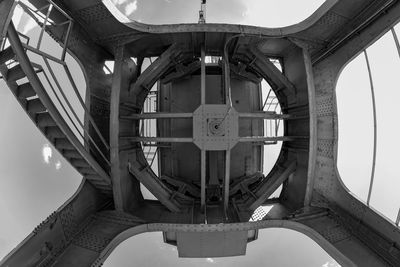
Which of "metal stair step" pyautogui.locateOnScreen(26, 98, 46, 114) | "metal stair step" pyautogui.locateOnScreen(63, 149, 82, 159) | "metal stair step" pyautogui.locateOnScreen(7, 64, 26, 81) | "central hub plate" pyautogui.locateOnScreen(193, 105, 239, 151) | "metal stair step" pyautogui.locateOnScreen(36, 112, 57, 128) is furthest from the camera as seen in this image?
"central hub plate" pyautogui.locateOnScreen(193, 105, 239, 151)

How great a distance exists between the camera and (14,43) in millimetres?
3473

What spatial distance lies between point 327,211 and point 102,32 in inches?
301

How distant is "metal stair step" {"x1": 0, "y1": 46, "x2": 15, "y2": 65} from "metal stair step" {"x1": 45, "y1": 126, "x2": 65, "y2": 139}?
4.98 ft

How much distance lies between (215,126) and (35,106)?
151 inches

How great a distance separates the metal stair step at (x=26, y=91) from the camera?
4.06m

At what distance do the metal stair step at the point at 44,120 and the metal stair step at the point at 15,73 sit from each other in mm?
840

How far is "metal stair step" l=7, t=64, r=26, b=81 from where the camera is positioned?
384 centimetres

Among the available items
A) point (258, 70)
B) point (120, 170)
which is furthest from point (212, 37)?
point (120, 170)

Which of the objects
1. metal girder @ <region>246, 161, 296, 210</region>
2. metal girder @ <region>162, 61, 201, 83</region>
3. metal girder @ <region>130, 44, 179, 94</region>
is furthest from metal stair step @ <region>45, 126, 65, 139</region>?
metal girder @ <region>246, 161, 296, 210</region>

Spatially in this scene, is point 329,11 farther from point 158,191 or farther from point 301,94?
point 158,191

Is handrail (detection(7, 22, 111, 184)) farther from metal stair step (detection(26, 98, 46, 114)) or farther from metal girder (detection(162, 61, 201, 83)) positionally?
metal girder (detection(162, 61, 201, 83))

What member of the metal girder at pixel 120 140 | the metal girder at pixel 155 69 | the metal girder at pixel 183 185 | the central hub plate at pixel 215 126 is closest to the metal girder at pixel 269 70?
the central hub plate at pixel 215 126

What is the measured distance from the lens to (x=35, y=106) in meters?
4.32

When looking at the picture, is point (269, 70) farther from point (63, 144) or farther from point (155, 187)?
point (63, 144)
